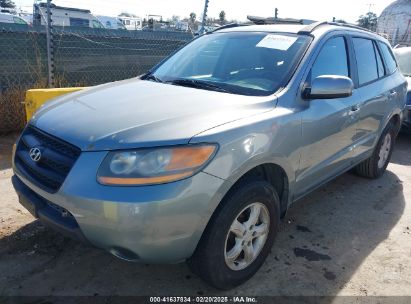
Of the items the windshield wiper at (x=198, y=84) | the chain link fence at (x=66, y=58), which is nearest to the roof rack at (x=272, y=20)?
the windshield wiper at (x=198, y=84)

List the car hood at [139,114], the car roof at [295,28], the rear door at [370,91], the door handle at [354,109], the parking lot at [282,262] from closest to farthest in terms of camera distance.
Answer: the car hood at [139,114], the parking lot at [282,262], the car roof at [295,28], the door handle at [354,109], the rear door at [370,91]

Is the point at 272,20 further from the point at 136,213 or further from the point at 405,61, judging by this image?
the point at 405,61

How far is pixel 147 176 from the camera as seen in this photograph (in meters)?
2.22

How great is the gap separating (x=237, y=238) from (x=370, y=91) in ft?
7.76

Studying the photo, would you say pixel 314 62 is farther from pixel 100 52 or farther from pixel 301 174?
pixel 100 52

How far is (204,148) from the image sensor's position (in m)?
2.34

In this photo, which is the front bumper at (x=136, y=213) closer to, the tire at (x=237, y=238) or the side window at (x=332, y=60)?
the tire at (x=237, y=238)

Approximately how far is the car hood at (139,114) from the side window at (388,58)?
270 centimetres

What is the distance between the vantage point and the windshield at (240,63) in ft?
10.3

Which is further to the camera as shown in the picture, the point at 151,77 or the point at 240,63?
the point at 151,77

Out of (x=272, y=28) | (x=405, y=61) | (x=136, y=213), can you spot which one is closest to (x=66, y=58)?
(x=272, y=28)

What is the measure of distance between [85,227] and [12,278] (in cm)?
98

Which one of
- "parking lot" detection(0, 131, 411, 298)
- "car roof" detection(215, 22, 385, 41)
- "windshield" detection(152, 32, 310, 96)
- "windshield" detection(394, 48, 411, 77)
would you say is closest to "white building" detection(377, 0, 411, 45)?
"windshield" detection(394, 48, 411, 77)

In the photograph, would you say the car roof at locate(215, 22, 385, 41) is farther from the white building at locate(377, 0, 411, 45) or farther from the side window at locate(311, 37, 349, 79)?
the white building at locate(377, 0, 411, 45)
